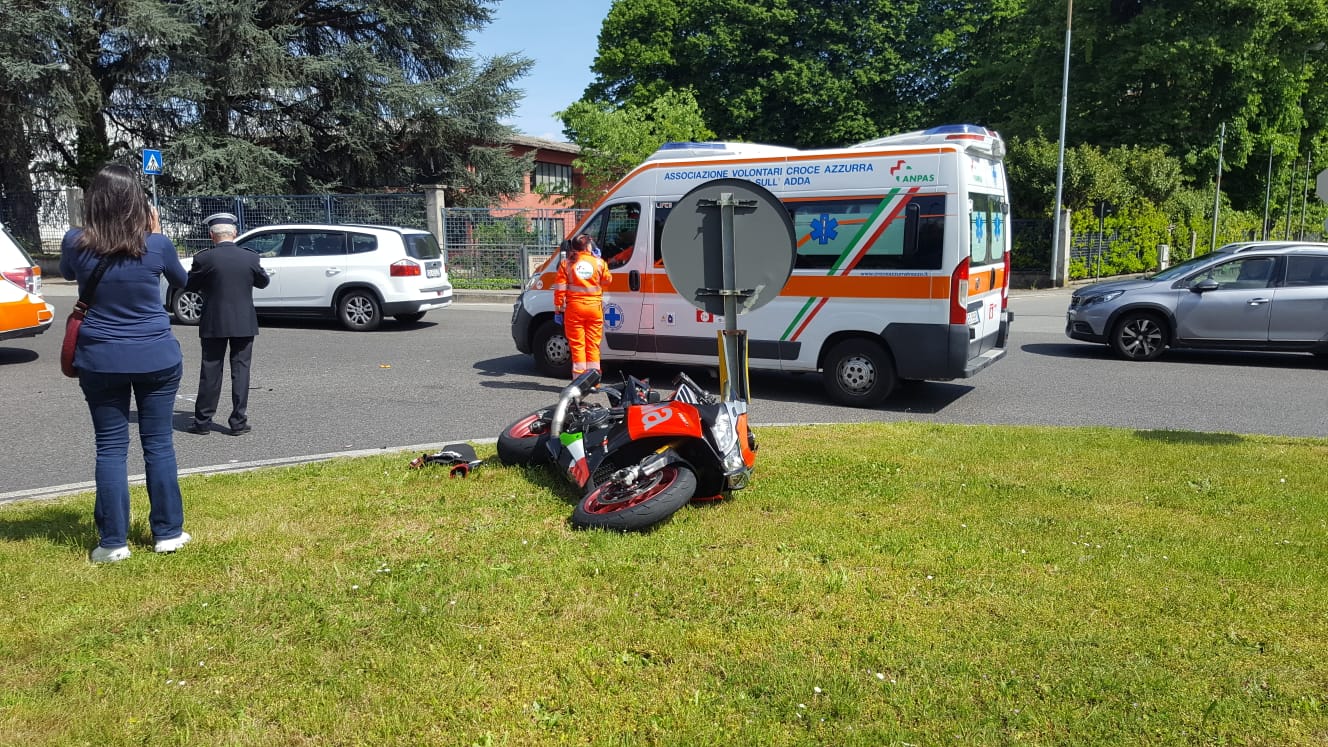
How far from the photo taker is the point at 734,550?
183 inches

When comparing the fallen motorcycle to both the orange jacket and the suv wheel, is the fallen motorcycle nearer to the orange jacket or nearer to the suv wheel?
the orange jacket

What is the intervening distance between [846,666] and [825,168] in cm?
652

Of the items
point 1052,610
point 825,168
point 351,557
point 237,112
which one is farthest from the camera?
point 237,112

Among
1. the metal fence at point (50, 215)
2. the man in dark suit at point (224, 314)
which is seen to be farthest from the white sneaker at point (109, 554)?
the metal fence at point (50, 215)

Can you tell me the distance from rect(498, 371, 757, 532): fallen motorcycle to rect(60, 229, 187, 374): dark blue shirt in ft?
7.02

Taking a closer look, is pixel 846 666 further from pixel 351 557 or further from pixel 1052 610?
pixel 351 557

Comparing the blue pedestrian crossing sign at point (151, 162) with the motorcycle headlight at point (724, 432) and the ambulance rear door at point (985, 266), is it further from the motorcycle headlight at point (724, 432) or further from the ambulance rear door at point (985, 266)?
the motorcycle headlight at point (724, 432)

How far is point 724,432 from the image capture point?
5.29 m

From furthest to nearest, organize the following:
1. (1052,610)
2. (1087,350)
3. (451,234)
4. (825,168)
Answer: (451,234) < (1087,350) < (825,168) < (1052,610)

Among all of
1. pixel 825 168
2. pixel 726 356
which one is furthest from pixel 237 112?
pixel 726 356

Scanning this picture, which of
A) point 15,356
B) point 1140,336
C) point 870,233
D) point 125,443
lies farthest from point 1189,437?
point 15,356

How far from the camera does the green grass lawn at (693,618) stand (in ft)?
10.2

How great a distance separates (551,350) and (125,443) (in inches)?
254

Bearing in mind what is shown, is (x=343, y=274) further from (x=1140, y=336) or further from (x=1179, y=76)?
(x=1179, y=76)
